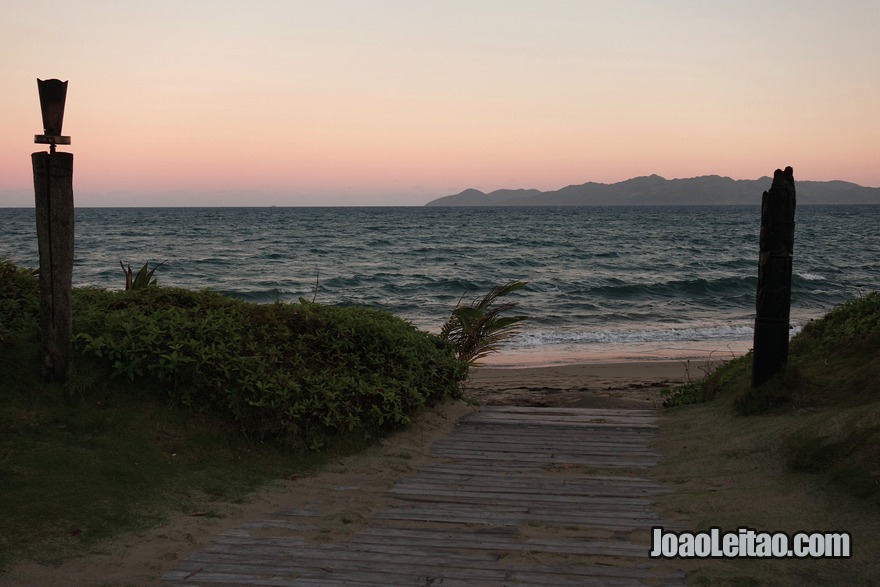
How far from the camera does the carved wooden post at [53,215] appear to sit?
561 cm

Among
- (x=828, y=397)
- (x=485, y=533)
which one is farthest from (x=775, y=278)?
(x=485, y=533)

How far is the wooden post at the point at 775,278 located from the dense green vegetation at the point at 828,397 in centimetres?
18

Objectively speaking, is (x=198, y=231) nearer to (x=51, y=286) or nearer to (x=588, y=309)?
(x=588, y=309)

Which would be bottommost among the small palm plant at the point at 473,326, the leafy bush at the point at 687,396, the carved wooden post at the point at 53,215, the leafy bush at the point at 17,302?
the leafy bush at the point at 687,396

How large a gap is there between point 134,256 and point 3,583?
40241 millimetres

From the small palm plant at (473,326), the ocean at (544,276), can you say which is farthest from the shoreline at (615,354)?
the small palm plant at (473,326)

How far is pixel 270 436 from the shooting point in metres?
5.90

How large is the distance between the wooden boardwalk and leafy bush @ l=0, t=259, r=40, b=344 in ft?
10.4

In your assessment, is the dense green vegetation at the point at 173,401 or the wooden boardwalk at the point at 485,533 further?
the dense green vegetation at the point at 173,401

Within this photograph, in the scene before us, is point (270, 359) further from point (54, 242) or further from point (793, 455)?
point (793, 455)

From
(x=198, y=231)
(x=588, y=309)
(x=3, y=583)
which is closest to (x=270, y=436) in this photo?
(x=3, y=583)

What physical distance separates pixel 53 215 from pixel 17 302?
52.1 inches

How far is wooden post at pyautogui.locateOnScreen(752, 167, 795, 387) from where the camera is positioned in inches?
261

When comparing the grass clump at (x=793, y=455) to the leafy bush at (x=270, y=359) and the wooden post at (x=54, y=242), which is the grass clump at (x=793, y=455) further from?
the wooden post at (x=54, y=242)
